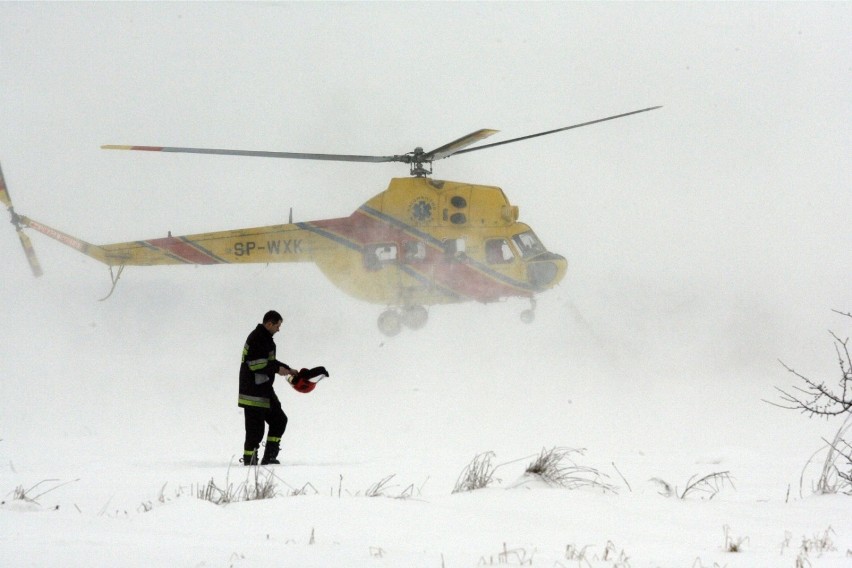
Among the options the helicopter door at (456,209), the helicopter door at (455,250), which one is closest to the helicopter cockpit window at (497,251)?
the helicopter door at (455,250)

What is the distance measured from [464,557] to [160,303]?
53.1 ft

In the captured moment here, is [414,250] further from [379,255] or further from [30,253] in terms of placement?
[30,253]

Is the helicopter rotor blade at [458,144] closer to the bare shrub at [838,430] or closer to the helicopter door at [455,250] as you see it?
the helicopter door at [455,250]

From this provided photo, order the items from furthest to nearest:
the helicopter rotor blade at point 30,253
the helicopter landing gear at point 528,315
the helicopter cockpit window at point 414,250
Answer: the helicopter rotor blade at point 30,253 < the helicopter landing gear at point 528,315 < the helicopter cockpit window at point 414,250

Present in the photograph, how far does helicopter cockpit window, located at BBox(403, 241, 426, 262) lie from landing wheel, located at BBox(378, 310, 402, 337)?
0.98m

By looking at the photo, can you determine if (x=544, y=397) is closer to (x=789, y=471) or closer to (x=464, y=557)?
(x=789, y=471)

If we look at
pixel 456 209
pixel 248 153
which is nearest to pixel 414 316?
pixel 456 209

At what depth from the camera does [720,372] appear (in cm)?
1761

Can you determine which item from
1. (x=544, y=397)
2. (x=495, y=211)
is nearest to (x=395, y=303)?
(x=495, y=211)

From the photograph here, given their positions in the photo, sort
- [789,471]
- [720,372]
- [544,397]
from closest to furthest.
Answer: [789,471], [544,397], [720,372]

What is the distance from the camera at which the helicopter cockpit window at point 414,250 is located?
570 inches

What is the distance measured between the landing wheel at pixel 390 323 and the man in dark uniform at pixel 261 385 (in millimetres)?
6415

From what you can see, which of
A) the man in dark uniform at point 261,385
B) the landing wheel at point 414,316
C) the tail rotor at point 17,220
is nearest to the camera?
the man in dark uniform at point 261,385

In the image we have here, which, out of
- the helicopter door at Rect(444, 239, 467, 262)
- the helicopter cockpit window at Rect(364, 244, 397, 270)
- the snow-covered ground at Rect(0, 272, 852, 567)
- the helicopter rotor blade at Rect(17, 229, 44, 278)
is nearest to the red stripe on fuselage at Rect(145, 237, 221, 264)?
the helicopter cockpit window at Rect(364, 244, 397, 270)
